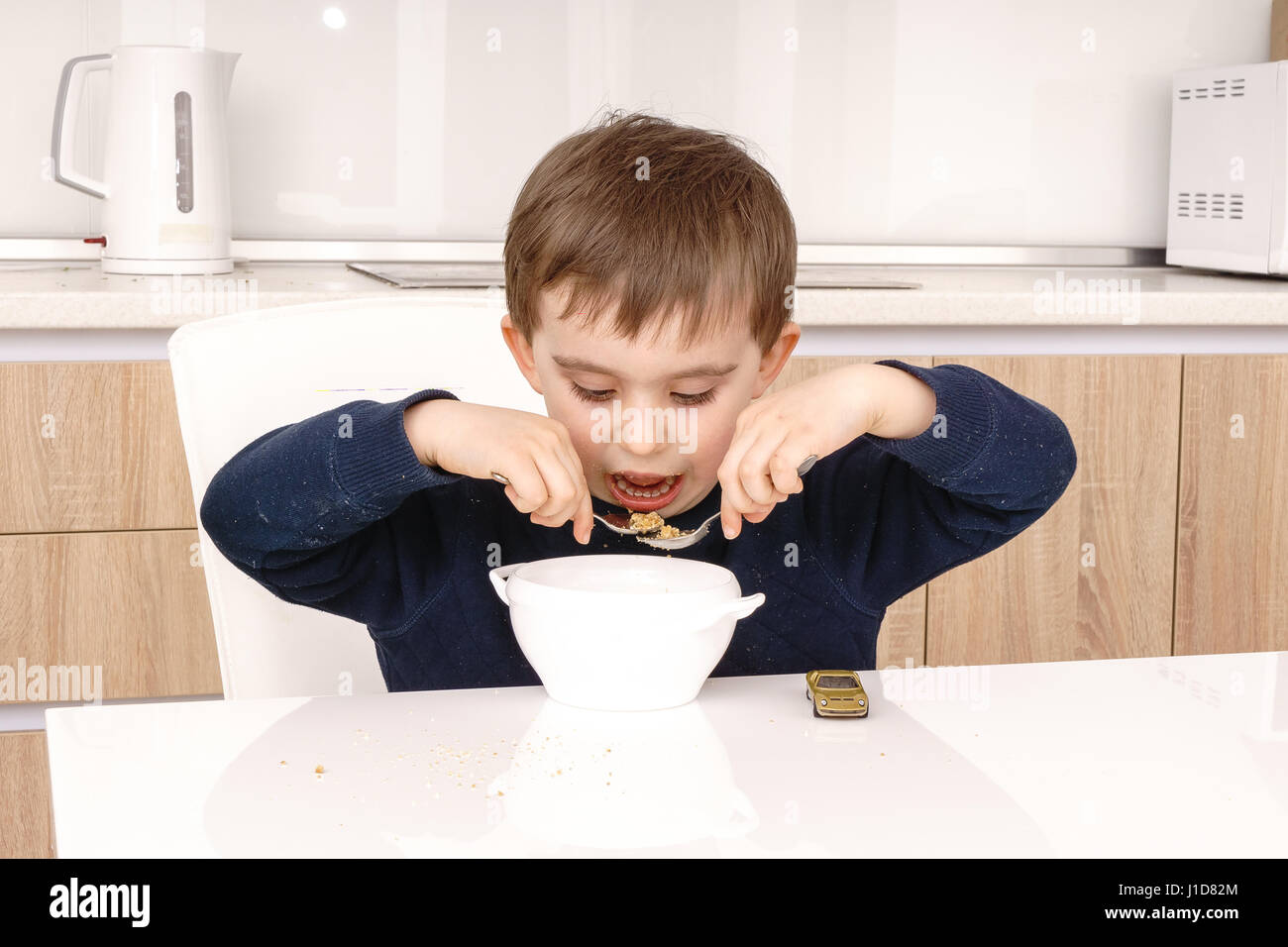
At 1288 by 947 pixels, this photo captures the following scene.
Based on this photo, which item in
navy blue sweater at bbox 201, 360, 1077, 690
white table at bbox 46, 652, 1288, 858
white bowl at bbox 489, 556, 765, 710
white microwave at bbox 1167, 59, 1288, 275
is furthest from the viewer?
white microwave at bbox 1167, 59, 1288, 275

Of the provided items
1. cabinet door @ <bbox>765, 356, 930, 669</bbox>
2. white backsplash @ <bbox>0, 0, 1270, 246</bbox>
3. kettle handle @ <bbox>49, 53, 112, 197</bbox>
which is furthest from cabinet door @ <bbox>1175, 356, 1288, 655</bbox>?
kettle handle @ <bbox>49, 53, 112, 197</bbox>

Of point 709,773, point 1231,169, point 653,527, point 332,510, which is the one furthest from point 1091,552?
point 709,773

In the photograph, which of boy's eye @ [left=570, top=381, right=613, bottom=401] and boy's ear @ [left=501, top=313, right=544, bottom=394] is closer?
boy's eye @ [left=570, top=381, right=613, bottom=401]

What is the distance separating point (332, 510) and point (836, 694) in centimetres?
37

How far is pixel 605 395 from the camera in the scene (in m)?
0.97

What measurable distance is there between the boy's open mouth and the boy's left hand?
168mm

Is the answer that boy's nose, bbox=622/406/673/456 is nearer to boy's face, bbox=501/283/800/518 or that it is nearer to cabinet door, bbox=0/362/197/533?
boy's face, bbox=501/283/800/518

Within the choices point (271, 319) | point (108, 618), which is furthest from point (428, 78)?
point (271, 319)

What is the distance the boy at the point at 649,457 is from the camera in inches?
34.8

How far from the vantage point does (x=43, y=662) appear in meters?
1.77

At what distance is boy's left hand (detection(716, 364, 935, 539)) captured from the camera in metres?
0.82

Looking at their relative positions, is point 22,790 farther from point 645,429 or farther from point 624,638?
point 624,638

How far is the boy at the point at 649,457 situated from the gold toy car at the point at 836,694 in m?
0.13

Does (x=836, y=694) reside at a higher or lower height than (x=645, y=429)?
lower
